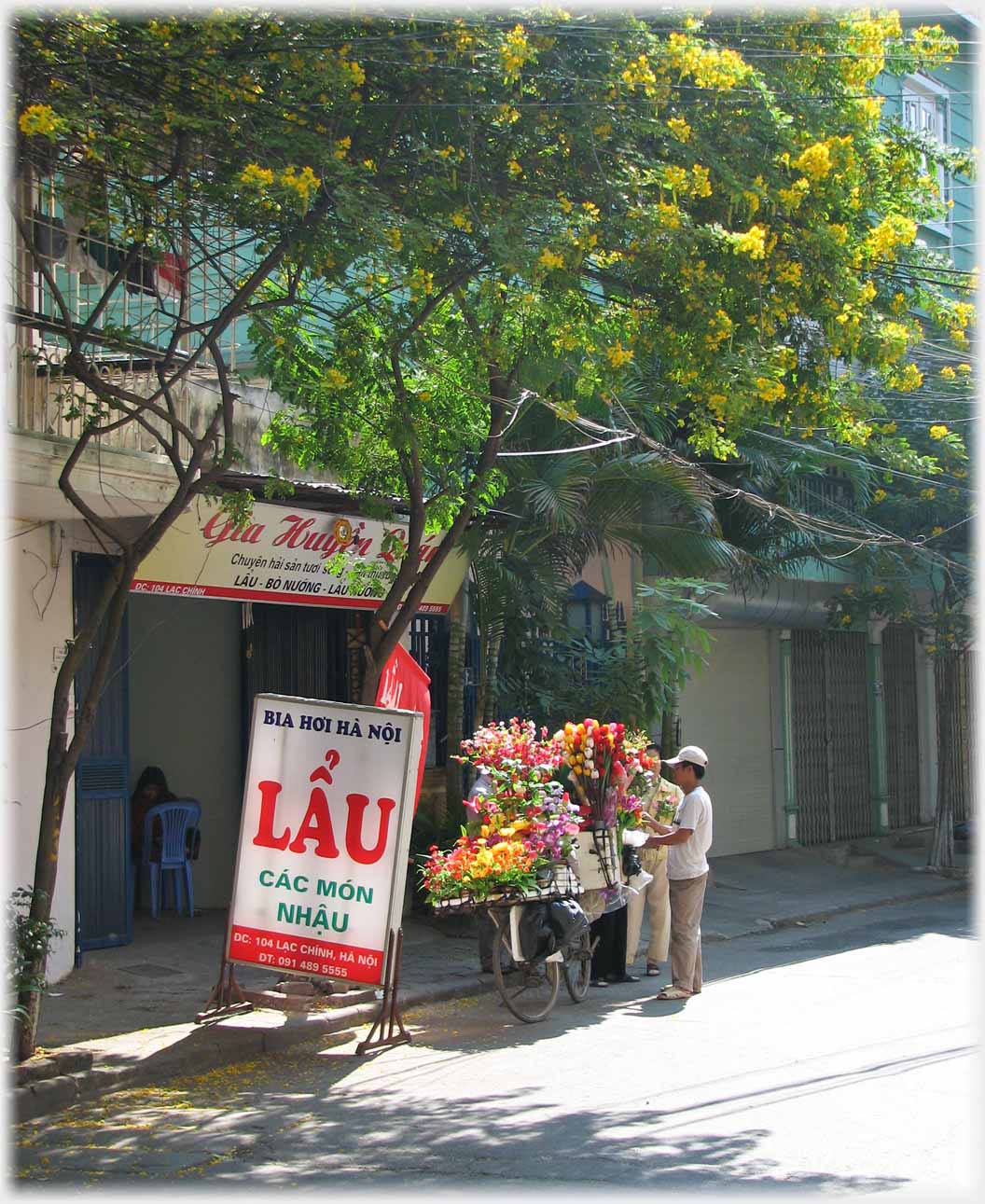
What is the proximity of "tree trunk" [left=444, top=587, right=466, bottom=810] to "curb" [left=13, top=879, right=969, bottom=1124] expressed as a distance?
3134 millimetres

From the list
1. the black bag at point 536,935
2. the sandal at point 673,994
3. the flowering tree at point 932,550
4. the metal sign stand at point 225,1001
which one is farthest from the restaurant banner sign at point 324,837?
the flowering tree at point 932,550

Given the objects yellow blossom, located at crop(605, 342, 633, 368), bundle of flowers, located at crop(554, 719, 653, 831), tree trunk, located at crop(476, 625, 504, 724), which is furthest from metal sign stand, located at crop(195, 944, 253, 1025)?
tree trunk, located at crop(476, 625, 504, 724)

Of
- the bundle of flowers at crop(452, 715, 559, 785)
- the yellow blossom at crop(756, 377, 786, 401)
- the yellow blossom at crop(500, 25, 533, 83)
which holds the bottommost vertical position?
the bundle of flowers at crop(452, 715, 559, 785)

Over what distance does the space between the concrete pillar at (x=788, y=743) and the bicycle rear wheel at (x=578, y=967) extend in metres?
10.2

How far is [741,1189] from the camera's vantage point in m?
5.70

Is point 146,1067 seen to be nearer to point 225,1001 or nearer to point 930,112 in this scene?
point 225,1001

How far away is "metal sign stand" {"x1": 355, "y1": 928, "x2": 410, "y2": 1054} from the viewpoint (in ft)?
28.8

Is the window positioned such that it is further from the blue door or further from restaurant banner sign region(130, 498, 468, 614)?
the blue door

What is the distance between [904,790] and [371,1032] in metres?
16.2

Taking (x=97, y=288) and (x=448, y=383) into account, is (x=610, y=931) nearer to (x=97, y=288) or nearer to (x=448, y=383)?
(x=448, y=383)

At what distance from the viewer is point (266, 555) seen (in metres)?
12.3

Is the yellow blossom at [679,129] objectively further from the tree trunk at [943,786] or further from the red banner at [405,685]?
the tree trunk at [943,786]

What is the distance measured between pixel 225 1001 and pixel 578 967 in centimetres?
273

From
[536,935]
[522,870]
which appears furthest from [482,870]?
[536,935]
